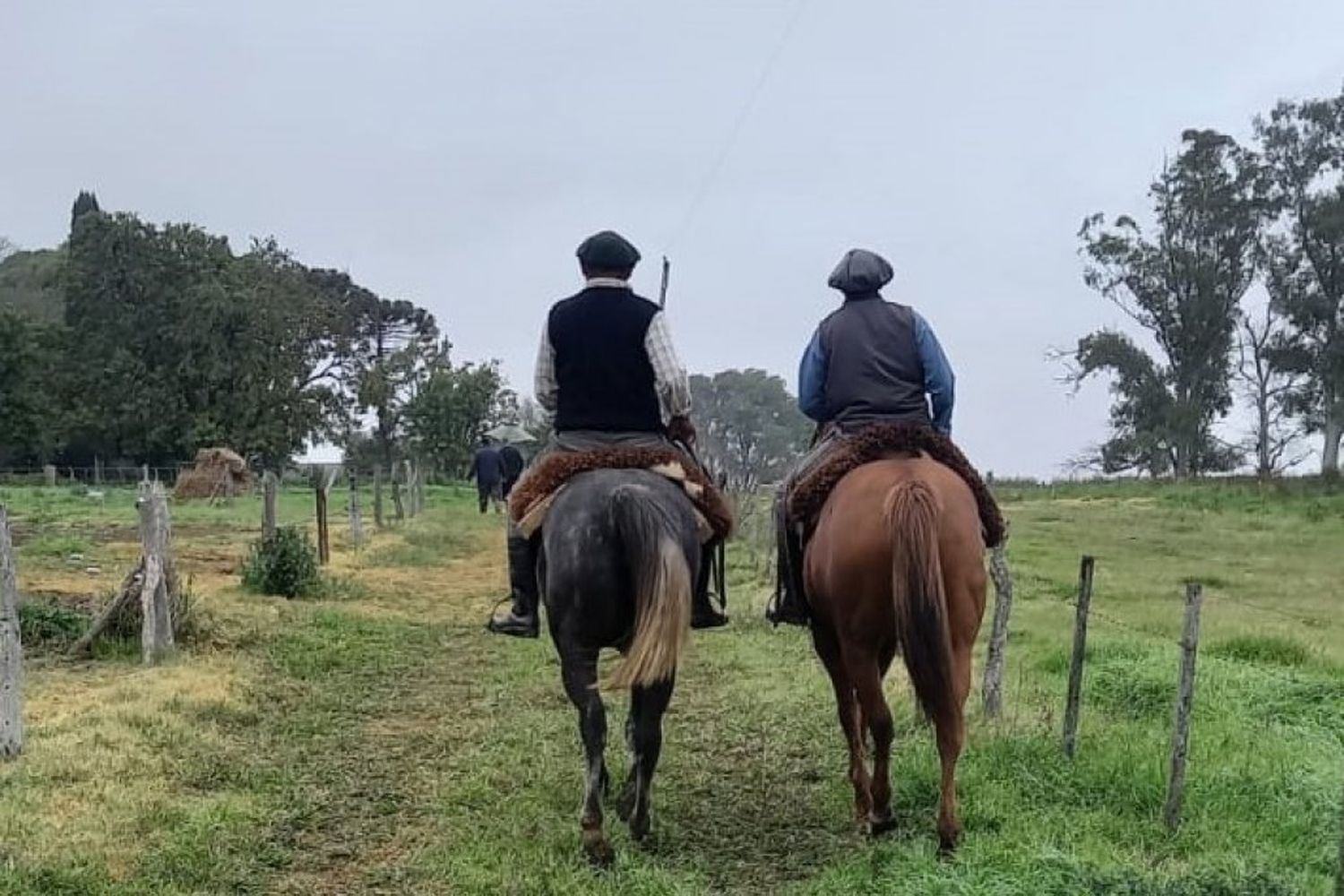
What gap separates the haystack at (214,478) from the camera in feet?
122

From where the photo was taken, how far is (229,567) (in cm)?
1634

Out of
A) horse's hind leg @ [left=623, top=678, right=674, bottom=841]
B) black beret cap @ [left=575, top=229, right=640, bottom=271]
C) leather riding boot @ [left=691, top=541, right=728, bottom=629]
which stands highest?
black beret cap @ [left=575, top=229, right=640, bottom=271]

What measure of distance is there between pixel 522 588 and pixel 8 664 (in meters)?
2.76

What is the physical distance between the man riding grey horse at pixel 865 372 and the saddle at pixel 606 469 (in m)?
0.41

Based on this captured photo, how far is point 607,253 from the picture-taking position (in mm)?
6211

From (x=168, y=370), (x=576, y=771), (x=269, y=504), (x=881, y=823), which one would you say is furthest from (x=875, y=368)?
(x=168, y=370)

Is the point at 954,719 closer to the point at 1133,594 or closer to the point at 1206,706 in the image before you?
the point at 1206,706

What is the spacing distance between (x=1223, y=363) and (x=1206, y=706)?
48639mm

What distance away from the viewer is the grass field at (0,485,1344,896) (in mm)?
5242

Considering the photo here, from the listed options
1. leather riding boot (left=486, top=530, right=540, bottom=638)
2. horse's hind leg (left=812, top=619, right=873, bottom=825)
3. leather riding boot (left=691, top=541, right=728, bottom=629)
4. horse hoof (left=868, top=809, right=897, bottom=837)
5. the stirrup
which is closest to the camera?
horse hoof (left=868, top=809, right=897, bottom=837)

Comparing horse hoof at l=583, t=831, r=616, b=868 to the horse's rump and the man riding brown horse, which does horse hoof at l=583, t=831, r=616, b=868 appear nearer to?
the horse's rump

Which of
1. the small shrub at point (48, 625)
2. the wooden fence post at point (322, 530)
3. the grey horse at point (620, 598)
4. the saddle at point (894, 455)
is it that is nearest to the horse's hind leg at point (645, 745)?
the grey horse at point (620, 598)

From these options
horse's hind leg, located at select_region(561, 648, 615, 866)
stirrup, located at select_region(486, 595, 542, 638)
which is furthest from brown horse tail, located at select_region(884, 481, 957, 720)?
stirrup, located at select_region(486, 595, 542, 638)

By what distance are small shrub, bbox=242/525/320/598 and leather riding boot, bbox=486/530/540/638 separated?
26.2 ft
